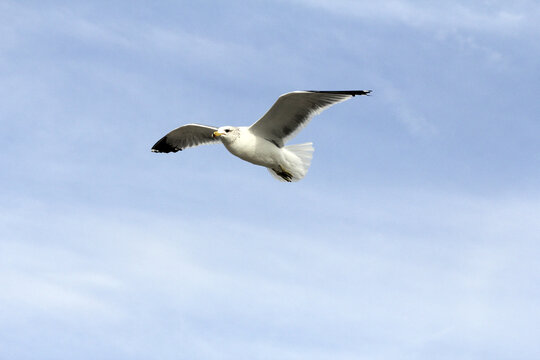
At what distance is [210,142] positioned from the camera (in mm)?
18703

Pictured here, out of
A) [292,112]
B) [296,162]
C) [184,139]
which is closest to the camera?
[292,112]

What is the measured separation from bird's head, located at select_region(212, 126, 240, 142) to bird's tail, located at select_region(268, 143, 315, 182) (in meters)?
1.31

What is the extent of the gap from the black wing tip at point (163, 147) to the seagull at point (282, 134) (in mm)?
1695

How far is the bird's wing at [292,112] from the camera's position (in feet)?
51.1

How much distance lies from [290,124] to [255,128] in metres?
0.79

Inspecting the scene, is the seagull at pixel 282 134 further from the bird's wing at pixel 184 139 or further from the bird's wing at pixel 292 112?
the bird's wing at pixel 184 139

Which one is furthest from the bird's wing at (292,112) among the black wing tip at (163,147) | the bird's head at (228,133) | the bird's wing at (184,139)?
the black wing tip at (163,147)

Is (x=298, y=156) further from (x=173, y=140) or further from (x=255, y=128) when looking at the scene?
(x=173, y=140)

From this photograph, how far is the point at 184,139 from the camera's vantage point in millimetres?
18906

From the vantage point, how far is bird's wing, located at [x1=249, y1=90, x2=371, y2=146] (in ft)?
51.1

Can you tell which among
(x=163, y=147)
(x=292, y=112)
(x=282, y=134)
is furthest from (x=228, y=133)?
(x=163, y=147)

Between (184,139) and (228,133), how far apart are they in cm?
282

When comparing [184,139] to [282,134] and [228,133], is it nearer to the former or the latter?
[228,133]

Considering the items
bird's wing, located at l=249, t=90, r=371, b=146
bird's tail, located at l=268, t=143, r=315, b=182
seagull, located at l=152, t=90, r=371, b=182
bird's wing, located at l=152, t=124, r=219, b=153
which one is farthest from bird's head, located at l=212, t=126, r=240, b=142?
bird's wing, located at l=152, t=124, r=219, b=153
